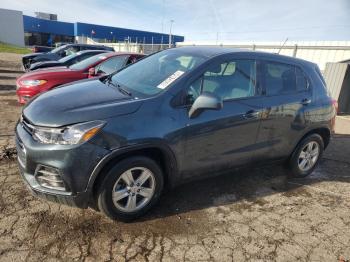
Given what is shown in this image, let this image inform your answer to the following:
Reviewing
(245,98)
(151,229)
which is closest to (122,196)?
(151,229)

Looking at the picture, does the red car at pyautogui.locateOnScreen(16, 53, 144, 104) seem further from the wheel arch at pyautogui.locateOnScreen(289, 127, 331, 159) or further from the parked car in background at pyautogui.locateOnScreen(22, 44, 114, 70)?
the parked car in background at pyautogui.locateOnScreen(22, 44, 114, 70)

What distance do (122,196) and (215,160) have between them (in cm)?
115

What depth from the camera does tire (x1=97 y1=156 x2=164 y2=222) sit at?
2887mm

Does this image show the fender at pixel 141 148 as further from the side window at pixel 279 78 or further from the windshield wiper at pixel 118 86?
the side window at pixel 279 78

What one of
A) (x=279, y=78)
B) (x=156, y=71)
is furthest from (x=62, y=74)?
(x=279, y=78)

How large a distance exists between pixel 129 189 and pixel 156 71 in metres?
1.46

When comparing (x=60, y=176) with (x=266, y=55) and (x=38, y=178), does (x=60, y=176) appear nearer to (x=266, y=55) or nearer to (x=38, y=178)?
(x=38, y=178)

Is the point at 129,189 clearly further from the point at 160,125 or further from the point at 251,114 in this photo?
the point at 251,114

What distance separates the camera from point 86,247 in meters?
2.75

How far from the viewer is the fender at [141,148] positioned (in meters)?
2.73

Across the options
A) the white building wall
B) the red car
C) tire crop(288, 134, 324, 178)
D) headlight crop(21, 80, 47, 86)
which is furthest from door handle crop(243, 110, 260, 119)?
the white building wall

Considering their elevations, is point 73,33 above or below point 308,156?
above

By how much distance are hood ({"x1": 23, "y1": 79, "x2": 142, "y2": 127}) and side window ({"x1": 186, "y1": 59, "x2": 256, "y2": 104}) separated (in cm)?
72

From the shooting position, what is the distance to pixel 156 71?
11.9 ft
